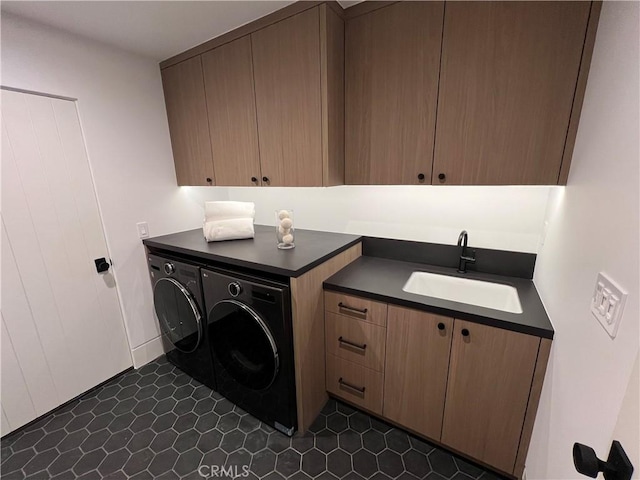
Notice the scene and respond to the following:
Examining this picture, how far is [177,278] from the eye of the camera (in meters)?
1.83

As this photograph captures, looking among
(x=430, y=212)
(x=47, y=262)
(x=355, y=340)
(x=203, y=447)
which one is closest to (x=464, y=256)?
(x=430, y=212)

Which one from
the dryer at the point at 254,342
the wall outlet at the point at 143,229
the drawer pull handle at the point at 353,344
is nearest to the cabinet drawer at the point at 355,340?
the drawer pull handle at the point at 353,344

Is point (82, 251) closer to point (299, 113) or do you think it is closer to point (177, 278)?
point (177, 278)

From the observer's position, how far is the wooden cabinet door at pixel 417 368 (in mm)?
1282

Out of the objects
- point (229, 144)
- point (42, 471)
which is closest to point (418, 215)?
point (229, 144)

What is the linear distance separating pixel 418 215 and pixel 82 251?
2219 mm

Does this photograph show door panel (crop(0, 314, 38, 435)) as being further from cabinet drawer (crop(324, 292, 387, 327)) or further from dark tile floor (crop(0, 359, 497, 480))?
cabinet drawer (crop(324, 292, 387, 327))

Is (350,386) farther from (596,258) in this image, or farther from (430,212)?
(596,258)

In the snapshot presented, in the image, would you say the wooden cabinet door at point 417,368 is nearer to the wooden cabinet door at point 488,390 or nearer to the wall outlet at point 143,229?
the wooden cabinet door at point 488,390

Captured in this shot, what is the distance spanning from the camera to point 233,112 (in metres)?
1.79

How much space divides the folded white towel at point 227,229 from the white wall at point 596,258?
67.6 inches

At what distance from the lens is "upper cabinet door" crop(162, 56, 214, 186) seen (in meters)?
1.91

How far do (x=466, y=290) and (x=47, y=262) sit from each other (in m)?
2.53

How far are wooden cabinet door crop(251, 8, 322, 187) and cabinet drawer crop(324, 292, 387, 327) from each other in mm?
664
